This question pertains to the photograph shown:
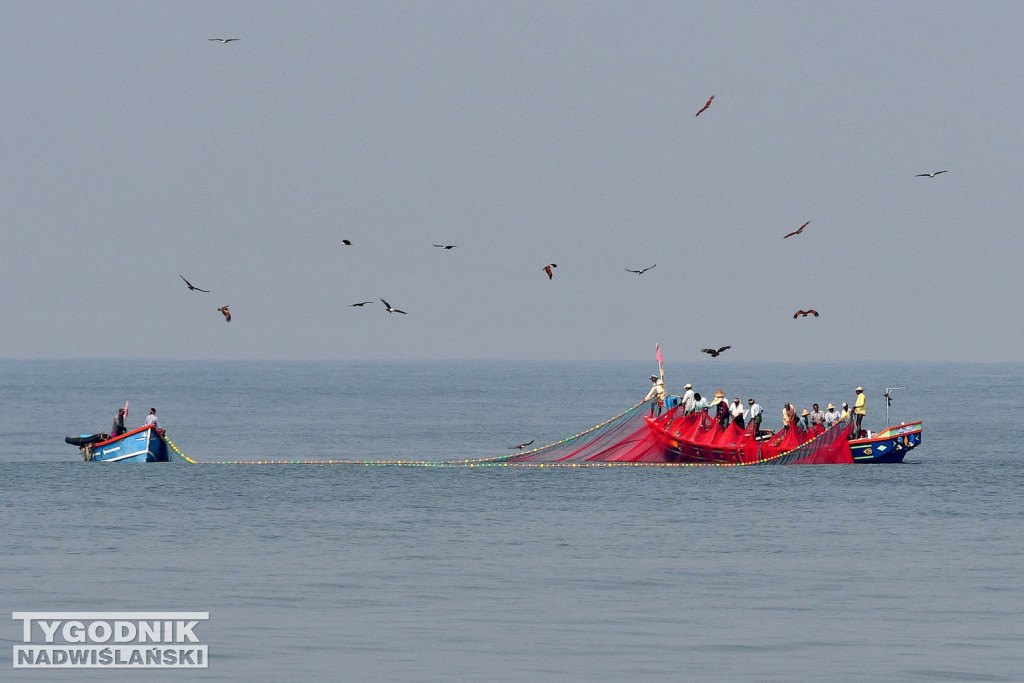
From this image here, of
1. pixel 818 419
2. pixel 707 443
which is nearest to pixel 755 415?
pixel 707 443

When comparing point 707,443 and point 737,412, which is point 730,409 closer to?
point 737,412

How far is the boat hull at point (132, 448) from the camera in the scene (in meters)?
53.7

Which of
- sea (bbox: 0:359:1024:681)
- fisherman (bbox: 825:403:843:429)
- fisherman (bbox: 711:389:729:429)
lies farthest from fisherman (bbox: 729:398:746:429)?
fisherman (bbox: 825:403:843:429)

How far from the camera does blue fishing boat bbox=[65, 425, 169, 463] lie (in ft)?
176

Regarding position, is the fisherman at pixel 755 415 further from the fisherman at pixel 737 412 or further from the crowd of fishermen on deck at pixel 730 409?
the fisherman at pixel 737 412

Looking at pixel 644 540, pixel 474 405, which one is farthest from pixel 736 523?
pixel 474 405

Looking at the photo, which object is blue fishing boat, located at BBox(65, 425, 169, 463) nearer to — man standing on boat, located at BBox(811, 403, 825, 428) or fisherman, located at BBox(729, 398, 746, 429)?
fisherman, located at BBox(729, 398, 746, 429)

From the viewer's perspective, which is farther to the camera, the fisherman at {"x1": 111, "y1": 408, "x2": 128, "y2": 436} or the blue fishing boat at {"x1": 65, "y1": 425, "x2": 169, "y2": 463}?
the blue fishing boat at {"x1": 65, "y1": 425, "x2": 169, "y2": 463}

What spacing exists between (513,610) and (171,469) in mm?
29195

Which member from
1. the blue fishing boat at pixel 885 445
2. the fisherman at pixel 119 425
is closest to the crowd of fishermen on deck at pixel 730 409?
the blue fishing boat at pixel 885 445

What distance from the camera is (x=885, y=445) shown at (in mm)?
54156

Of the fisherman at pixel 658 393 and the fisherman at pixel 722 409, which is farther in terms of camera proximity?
the fisherman at pixel 722 409

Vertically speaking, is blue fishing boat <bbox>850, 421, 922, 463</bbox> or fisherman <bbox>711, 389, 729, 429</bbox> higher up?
fisherman <bbox>711, 389, 729, 429</bbox>

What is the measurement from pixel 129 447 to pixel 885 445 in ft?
93.9
